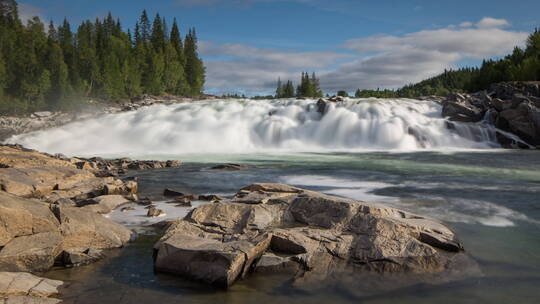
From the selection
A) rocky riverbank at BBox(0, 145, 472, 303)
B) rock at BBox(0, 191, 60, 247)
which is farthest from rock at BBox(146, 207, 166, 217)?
rock at BBox(0, 191, 60, 247)

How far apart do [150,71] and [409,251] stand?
250ft

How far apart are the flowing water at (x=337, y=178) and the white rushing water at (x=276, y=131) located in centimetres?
11

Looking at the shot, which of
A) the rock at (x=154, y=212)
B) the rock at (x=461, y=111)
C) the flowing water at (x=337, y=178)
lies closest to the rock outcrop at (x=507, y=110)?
the rock at (x=461, y=111)

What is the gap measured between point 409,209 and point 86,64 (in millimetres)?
69458

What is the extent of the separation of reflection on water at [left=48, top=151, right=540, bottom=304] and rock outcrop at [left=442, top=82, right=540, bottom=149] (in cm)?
1728

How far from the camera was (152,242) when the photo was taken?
7.15 meters

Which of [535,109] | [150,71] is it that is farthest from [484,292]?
[150,71]

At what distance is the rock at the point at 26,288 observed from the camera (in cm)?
444

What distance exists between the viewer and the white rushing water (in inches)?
1334

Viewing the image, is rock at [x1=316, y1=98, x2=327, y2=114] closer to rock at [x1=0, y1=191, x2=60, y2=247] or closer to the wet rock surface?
the wet rock surface

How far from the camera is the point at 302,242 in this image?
6.21 metres

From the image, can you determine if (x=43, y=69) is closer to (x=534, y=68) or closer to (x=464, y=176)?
(x=464, y=176)

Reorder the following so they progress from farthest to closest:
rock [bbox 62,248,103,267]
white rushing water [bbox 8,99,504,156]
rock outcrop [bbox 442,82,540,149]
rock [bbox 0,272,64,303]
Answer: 1. white rushing water [bbox 8,99,504,156]
2. rock outcrop [bbox 442,82,540,149]
3. rock [bbox 62,248,103,267]
4. rock [bbox 0,272,64,303]

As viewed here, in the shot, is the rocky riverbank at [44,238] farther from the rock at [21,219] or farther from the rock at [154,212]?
the rock at [154,212]
